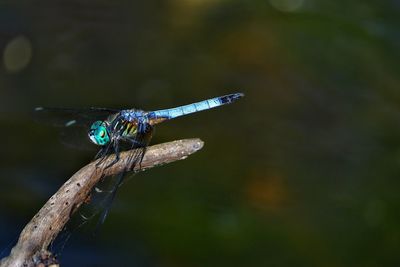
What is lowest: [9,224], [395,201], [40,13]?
[395,201]

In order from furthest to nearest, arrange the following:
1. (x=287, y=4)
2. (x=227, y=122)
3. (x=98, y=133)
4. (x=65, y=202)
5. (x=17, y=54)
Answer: (x=287, y=4) < (x=17, y=54) < (x=227, y=122) < (x=98, y=133) < (x=65, y=202)

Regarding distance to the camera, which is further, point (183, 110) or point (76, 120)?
point (183, 110)

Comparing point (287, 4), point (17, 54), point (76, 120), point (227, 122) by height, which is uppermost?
point (76, 120)

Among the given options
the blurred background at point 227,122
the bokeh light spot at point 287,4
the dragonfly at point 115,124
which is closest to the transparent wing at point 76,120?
the dragonfly at point 115,124

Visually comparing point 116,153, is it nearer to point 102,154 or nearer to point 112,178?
point 102,154

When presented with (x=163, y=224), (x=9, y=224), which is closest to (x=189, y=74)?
(x=163, y=224)

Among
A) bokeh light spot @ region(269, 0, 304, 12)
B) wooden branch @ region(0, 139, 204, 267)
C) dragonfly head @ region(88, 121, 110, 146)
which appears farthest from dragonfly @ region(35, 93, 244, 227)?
bokeh light spot @ region(269, 0, 304, 12)

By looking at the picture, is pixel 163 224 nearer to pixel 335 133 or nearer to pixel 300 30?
pixel 335 133

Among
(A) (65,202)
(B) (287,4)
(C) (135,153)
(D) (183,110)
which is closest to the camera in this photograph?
(A) (65,202)

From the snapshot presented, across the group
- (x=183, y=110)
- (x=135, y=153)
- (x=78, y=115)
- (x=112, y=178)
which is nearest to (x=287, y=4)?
(x=183, y=110)
